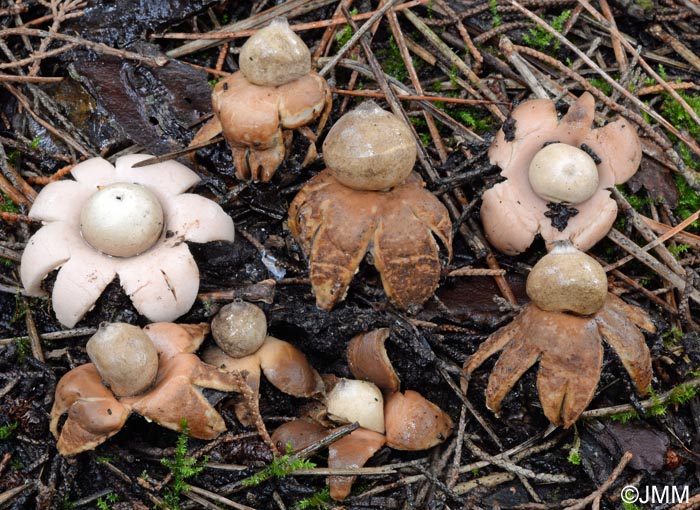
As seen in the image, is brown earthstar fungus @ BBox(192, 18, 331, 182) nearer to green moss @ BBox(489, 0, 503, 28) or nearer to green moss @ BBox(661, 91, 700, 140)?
green moss @ BBox(489, 0, 503, 28)

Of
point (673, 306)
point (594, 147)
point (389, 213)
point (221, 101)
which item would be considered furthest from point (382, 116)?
point (673, 306)

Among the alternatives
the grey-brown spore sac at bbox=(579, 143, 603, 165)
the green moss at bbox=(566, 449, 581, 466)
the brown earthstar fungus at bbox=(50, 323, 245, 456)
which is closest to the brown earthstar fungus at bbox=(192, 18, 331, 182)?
the brown earthstar fungus at bbox=(50, 323, 245, 456)

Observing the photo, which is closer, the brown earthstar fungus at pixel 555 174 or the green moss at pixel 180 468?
the green moss at pixel 180 468

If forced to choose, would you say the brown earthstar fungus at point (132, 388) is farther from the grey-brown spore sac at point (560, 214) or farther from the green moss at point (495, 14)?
the green moss at point (495, 14)

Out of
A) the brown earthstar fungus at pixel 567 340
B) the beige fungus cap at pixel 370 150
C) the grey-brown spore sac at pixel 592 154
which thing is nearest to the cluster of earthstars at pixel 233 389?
the brown earthstar fungus at pixel 567 340

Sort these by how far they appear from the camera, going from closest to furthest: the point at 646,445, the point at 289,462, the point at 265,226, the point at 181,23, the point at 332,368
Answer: the point at 289,462 → the point at 646,445 → the point at 332,368 → the point at 265,226 → the point at 181,23

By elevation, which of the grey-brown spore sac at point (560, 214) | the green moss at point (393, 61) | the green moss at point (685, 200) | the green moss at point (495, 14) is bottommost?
the green moss at point (685, 200)

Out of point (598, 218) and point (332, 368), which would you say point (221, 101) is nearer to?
point (332, 368)
